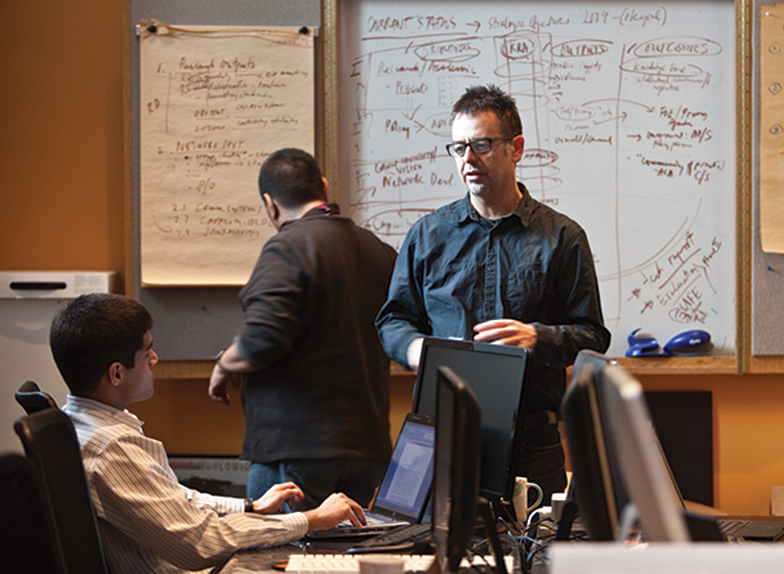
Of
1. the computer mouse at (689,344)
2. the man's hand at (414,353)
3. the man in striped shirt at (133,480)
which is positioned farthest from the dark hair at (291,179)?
the computer mouse at (689,344)

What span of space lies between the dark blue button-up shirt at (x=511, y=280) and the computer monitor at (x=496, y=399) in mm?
326

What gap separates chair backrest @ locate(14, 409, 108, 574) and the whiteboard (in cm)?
216

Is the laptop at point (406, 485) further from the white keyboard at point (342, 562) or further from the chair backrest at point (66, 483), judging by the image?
the chair backrest at point (66, 483)

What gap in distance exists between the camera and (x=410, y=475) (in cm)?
189

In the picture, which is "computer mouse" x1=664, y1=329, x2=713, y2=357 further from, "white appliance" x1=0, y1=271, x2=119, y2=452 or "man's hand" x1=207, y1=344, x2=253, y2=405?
"white appliance" x1=0, y1=271, x2=119, y2=452

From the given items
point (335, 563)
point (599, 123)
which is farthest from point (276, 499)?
point (599, 123)

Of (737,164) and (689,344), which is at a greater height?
(737,164)

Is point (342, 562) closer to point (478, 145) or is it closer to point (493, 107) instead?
point (478, 145)

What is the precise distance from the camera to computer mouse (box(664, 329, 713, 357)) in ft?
11.0

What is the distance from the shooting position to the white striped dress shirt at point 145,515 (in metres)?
1.63

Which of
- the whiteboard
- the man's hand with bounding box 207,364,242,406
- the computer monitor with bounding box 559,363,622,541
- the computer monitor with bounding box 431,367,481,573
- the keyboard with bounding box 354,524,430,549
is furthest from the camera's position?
the whiteboard

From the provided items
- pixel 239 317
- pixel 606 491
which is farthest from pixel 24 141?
pixel 606 491

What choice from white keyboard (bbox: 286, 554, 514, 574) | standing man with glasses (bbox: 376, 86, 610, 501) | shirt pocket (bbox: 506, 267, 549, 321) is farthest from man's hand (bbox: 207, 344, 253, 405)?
white keyboard (bbox: 286, 554, 514, 574)

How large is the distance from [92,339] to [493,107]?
47.8 inches
